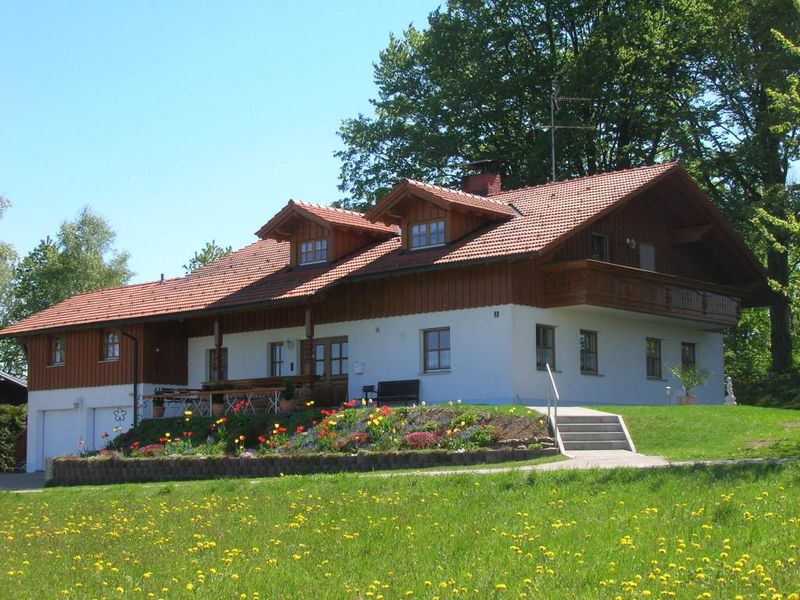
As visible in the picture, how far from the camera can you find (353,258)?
34125mm

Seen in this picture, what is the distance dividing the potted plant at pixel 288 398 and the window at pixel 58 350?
11.5 meters

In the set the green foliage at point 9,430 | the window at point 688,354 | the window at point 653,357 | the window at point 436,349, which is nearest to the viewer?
the window at point 436,349

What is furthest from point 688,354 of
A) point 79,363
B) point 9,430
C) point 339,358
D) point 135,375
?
point 9,430

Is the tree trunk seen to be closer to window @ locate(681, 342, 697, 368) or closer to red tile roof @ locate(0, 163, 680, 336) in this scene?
window @ locate(681, 342, 697, 368)

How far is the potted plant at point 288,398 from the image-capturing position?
99.3ft

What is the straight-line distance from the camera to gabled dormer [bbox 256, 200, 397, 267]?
113 feet

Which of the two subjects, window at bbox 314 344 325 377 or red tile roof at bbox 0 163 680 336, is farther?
window at bbox 314 344 325 377

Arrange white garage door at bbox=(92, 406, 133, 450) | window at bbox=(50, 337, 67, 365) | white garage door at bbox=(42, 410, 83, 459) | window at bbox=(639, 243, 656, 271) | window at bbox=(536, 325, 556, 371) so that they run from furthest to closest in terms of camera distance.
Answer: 1. window at bbox=(50, 337, 67, 365)
2. white garage door at bbox=(42, 410, 83, 459)
3. white garage door at bbox=(92, 406, 133, 450)
4. window at bbox=(639, 243, 656, 271)
5. window at bbox=(536, 325, 556, 371)

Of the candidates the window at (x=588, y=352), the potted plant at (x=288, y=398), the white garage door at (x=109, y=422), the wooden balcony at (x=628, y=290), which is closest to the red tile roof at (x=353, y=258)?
the wooden balcony at (x=628, y=290)

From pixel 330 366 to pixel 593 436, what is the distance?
11247 mm

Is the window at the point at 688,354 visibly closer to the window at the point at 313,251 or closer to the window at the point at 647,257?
the window at the point at 647,257

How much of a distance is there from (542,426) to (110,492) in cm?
858

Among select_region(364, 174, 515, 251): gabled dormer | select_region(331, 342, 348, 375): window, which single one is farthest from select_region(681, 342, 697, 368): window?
select_region(331, 342, 348, 375): window

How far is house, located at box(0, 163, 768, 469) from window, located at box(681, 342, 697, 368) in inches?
1.9
